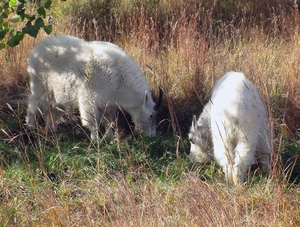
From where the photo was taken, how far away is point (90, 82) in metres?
6.82

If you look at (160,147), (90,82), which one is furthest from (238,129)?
(90,82)

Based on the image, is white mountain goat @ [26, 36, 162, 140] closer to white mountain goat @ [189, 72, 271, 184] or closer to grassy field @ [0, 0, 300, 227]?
grassy field @ [0, 0, 300, 227]

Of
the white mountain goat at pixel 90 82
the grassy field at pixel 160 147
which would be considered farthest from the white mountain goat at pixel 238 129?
the white mountain goat at pixel 90 82

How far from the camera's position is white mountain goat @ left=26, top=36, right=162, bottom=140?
6.86 m

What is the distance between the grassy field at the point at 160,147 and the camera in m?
4.39

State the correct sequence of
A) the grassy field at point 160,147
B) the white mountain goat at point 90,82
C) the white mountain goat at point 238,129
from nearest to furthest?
1. the grassy field at point 160,147
2. the white mountain goat at point 238,129
3. the white mountain goat at point 90,82

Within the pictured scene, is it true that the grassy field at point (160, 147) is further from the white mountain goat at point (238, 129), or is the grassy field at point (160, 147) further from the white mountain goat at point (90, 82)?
the white mountain goat at point (90, 82)

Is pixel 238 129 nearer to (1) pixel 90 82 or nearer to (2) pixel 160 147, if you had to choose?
(2) pixel 160 147

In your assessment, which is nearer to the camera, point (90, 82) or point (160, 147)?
point (160, 147)

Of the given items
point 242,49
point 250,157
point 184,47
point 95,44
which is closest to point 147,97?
point 95,44

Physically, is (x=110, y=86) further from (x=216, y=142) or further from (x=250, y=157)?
(x=250, y=157)

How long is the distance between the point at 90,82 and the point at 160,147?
123 centimetres

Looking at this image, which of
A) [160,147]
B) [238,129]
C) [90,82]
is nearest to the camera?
[238,129]

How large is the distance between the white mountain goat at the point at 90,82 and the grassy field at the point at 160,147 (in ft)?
1.00
